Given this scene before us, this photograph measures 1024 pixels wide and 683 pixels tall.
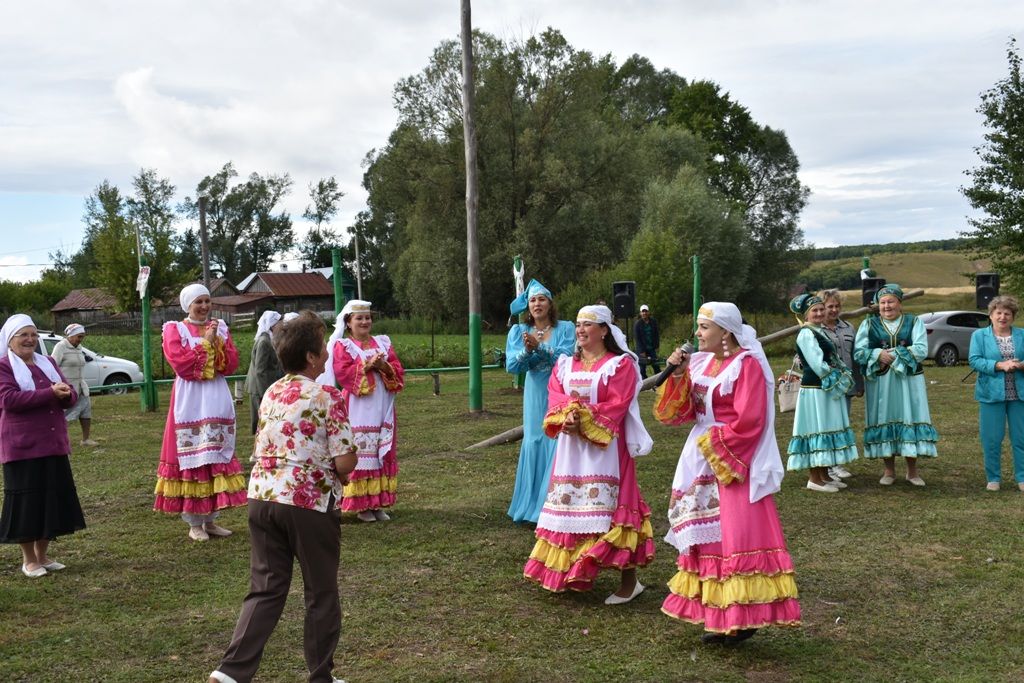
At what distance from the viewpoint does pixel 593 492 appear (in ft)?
19.3

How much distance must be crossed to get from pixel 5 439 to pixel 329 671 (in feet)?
11.8

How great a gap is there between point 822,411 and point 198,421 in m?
5.85

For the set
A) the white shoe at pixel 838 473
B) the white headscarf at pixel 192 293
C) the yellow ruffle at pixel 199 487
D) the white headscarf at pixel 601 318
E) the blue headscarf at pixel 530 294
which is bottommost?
the white shoe at pixel 838 473

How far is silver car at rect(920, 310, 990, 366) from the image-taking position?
2444 cm

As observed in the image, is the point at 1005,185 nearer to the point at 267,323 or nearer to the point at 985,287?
the point at 985,287

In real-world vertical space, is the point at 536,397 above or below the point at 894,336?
below

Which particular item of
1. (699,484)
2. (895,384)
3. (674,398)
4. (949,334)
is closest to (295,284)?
(949,334)

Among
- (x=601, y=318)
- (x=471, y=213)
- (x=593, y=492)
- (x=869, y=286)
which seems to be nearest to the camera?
(x=593, y=492)

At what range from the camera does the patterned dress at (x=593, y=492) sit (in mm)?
5797

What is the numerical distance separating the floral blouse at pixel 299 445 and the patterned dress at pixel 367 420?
380cm

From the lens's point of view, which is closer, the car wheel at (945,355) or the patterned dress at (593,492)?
the patterned dress at (593,492)

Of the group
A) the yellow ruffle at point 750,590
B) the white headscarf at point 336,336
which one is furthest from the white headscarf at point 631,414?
the white headscarf at point 336,336

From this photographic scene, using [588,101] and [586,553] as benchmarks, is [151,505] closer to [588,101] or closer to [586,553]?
[586,553]

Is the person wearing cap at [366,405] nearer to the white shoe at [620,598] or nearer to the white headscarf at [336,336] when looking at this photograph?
the white headscarf at [336,336]
